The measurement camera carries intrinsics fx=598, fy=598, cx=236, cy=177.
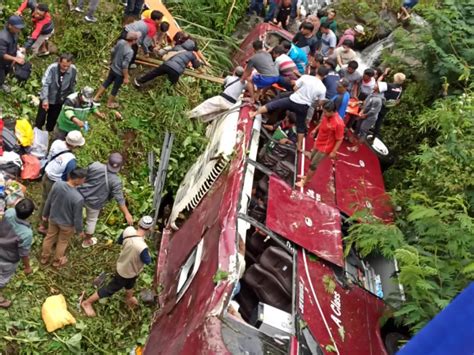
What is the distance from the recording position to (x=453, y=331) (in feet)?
12.7

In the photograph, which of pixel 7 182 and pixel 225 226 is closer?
pixel 225 226

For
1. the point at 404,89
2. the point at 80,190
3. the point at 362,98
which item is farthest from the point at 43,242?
the point at 404,89

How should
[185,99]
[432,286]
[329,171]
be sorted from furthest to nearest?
[185,99] → [329,171] → [432,286]

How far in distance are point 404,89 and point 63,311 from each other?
6.96 meters

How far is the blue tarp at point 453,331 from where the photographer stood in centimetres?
379

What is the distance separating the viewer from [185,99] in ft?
29.1

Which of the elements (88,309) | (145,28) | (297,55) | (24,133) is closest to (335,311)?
(88,309)

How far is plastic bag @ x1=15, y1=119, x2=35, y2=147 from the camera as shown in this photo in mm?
7277

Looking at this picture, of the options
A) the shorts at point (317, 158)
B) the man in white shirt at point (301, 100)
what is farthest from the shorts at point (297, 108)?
the shorts at point (317, 158)

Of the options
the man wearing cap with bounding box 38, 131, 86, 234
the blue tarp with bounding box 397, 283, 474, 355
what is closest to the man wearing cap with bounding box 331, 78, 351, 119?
the man wearing cap with bounding box 38, 131, 86, 234

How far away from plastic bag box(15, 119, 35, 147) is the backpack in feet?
Result: 2.63

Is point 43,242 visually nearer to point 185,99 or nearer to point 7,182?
point 7,182

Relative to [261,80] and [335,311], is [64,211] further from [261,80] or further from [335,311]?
[261,80]

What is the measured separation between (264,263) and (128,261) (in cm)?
136
